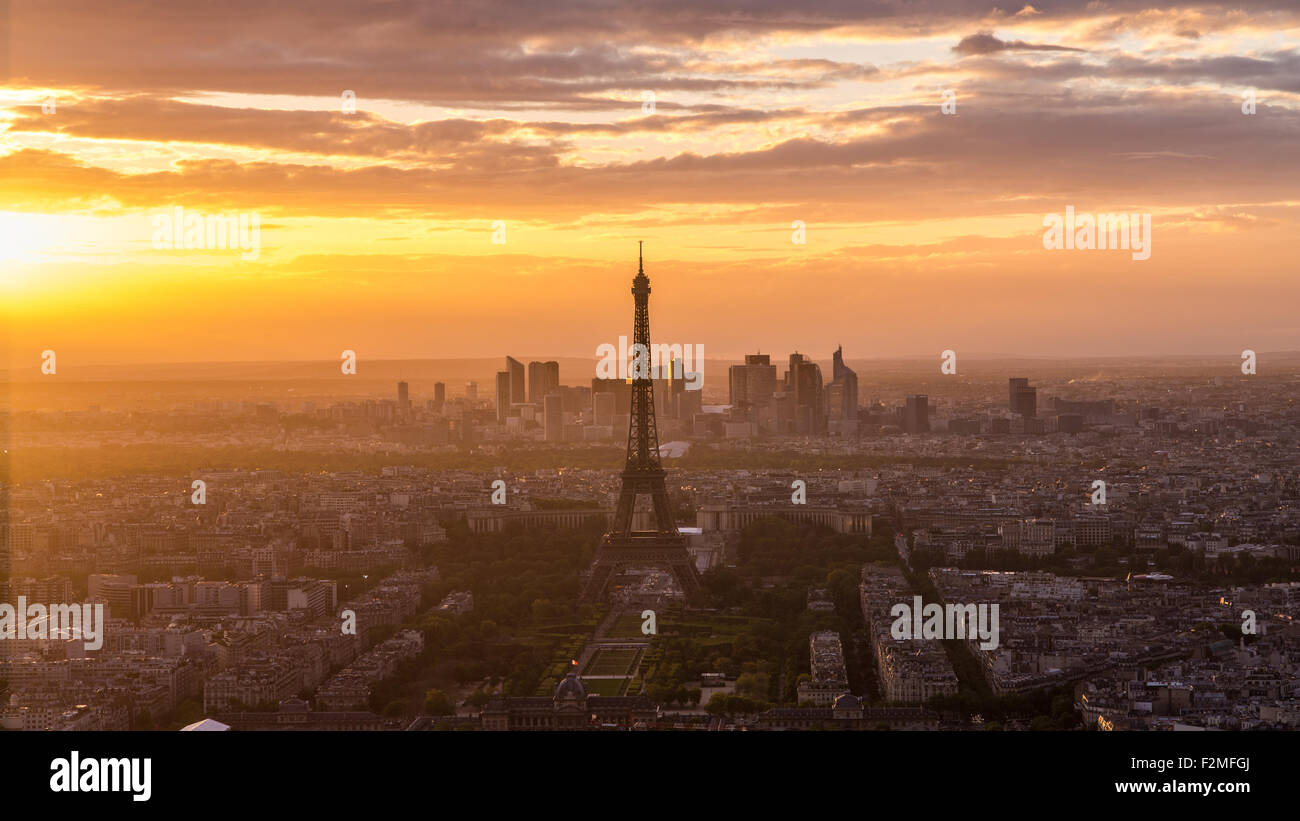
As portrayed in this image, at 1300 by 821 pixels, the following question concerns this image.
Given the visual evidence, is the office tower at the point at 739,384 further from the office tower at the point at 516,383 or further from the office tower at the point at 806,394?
the office tower at the point at 516,383

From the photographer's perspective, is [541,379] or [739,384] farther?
[541,379]

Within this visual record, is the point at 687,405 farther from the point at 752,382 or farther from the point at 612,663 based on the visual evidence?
the point at 612,663

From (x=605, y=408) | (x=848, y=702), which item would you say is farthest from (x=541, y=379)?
(x=848, y=702)

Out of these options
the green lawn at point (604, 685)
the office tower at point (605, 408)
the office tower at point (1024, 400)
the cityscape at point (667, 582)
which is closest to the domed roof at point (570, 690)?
the cityscape at point (667, 582)

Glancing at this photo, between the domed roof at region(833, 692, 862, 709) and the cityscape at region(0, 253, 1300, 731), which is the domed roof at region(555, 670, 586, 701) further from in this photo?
the domed roof at region(833, 692, 862, 709)
